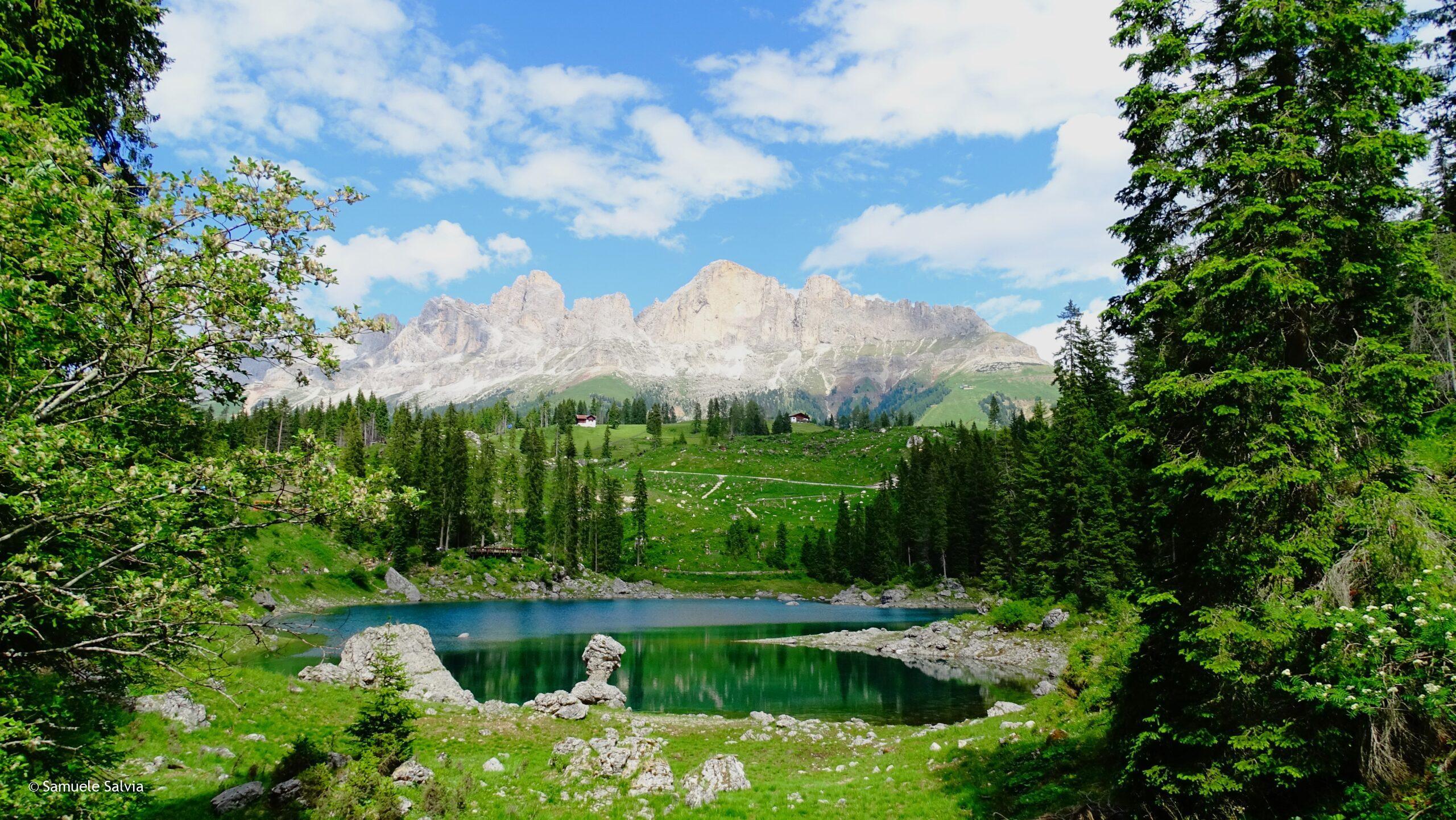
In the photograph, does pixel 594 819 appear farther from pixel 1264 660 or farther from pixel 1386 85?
pixel 1386 85

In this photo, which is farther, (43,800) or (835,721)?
(835,721)

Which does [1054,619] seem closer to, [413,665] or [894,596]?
[413,665]

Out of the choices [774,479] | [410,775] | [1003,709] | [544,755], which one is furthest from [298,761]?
[774,479]

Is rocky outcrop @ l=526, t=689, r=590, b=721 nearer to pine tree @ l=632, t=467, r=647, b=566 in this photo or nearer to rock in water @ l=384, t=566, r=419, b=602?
rock in water @ l=384, t=566, r=419, b=602

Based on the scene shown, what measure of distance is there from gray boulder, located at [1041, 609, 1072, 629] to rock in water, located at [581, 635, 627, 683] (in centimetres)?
3005

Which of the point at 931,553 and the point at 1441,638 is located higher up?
the point at 1441,638

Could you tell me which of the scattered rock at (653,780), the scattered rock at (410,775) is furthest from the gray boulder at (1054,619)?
the scattered rock at (410,775)

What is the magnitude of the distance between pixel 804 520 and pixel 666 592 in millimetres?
34962

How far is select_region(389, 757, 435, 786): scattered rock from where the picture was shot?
15031 mm

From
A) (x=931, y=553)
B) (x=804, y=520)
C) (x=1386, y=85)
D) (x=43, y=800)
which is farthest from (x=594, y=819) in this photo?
(x=804, y=520)

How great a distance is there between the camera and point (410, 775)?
598 inches

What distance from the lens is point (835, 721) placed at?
27875mm

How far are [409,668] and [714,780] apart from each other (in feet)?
55.8

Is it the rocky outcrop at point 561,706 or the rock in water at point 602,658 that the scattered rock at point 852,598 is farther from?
the rocky outcrop at point 561,706
